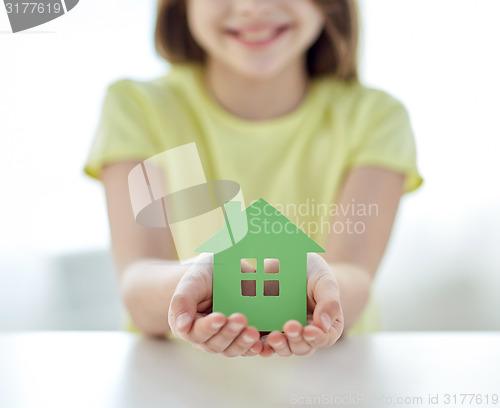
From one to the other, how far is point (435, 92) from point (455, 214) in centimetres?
34

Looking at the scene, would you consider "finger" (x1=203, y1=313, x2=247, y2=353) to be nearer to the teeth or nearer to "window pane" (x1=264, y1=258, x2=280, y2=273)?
"window pane" (x1=264, y1=258, x2=280, y2=273)

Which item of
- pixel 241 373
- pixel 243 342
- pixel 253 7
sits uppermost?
pixel 253 7

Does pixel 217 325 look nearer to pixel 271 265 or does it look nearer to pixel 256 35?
pixel 271 265

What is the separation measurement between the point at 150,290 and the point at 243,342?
161mm

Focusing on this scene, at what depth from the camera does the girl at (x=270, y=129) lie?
49cm

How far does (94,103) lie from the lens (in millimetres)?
567

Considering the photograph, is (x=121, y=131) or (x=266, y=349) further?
(x=121, y=131)

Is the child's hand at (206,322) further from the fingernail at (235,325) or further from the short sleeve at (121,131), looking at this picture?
the short sleeve at (121,131)

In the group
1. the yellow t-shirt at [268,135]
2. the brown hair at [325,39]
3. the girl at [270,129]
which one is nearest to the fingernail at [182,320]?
the girl at [270,129]

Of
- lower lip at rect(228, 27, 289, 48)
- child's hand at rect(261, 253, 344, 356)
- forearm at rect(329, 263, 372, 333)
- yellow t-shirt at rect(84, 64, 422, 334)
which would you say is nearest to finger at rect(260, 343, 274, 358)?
child's hand at rect(261, 253, 344, 356)

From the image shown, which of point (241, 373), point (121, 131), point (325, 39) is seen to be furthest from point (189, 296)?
point (325, 39)

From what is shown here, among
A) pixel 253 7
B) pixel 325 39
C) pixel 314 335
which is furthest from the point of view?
pixel 325 39

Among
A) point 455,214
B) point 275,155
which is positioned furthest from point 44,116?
point 455,214

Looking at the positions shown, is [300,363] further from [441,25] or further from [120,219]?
[441,25]
